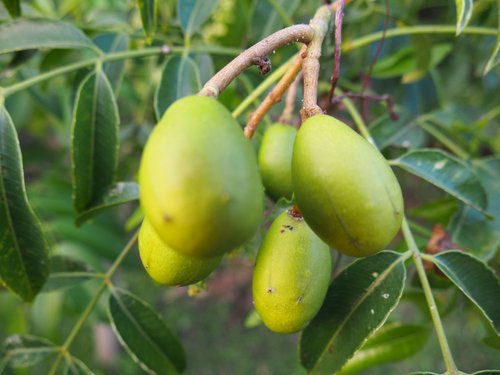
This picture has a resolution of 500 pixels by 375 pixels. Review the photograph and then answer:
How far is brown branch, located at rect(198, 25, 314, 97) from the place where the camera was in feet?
2.15

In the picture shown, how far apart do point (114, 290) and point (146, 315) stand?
89 mm

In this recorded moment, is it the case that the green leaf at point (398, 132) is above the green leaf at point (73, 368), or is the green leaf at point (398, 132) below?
above

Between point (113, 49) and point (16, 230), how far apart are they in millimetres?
531

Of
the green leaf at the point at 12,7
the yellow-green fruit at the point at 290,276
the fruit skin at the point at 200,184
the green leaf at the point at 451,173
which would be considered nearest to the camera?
the fruit skin at the point at 200,184

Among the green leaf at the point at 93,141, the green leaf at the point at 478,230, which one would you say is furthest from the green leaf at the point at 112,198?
the green leaf at the point at 478,230

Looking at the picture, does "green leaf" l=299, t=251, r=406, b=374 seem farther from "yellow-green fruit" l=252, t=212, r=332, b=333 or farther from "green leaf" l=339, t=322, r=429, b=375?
"green leaf" l=339, t=322, r=429, b=375

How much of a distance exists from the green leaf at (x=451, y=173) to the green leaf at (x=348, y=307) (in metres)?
0.20

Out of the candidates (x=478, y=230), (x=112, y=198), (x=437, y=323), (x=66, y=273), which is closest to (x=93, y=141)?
(x=112, y=198)

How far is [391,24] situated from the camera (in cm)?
175

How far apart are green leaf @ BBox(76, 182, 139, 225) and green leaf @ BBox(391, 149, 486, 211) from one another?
1.71ft

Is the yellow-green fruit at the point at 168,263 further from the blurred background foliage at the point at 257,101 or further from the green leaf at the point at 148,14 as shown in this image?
the green leaf at the point at 148,14

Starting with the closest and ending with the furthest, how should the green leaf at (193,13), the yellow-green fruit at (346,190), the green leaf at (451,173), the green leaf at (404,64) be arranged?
the yellow-green fruit at (346,190) → the green leaf at (451,173) → the green leaf at (193,13) → the green leaf at (404,64)

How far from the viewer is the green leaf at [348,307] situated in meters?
0.89

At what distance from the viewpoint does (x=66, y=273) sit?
4.16ft
